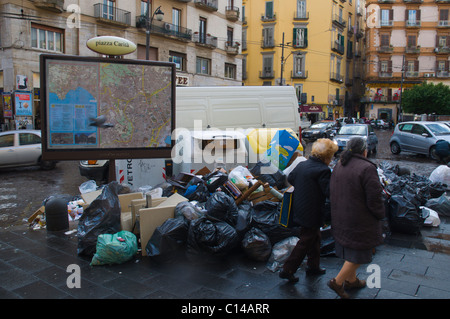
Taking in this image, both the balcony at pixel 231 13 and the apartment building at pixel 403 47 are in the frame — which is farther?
the apartment building at pixel 403 47

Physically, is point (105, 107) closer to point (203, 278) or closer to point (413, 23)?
point (203, 278)

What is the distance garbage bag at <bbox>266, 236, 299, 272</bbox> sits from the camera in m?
4.36

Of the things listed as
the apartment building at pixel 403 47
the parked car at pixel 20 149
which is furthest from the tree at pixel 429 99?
the parked car at pixel 20 149

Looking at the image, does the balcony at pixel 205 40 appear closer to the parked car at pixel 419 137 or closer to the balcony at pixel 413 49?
the parked car at pixel 419 137

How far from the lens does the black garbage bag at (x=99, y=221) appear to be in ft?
15.3

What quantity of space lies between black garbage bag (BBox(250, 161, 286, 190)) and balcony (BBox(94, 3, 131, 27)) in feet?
61.7

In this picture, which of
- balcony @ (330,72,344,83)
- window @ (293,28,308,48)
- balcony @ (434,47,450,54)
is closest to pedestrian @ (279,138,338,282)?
window @ (293,28,308,48)

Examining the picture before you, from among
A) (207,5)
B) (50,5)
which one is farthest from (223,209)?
(207,5)

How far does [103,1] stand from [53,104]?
66.0 feet

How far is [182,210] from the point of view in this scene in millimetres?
4832

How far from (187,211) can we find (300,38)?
44.8 metres

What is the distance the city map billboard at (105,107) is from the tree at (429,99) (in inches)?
1699
